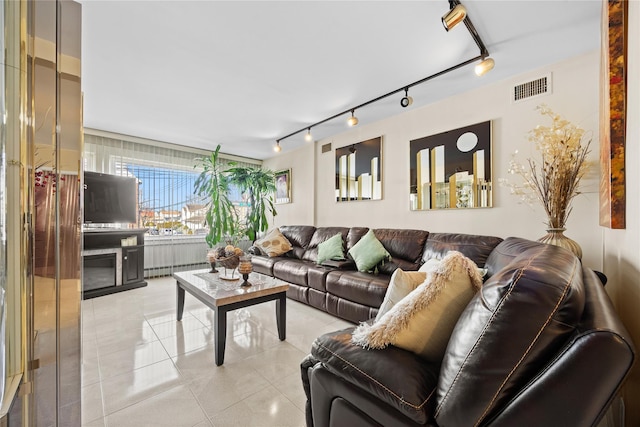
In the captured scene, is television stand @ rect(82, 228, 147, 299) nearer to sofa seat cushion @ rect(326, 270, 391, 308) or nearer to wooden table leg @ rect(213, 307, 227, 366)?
wooden table leg @ rect(213, 307, 227, 366)

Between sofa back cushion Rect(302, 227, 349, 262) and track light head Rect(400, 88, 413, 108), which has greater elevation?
track light head Rect(400, 88, 413, 108)

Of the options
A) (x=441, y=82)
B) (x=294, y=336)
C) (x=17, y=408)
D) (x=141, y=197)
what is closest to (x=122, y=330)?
(x=294, y=336)

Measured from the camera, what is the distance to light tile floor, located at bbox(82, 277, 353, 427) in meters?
1.46

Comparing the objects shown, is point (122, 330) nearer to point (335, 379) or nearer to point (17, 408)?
point (17, 408)

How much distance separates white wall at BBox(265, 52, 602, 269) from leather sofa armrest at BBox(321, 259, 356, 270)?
844 mm

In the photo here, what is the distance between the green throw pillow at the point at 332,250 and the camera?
11.2 feet

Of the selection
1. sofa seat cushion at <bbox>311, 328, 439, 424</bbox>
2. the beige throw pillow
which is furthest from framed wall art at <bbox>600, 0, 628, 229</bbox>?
the beige throw pillow

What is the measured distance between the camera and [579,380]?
1.79ft

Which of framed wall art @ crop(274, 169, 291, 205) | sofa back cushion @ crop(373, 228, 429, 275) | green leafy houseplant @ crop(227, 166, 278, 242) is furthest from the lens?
framed wall art @ crop(274, 169, 291, 205)

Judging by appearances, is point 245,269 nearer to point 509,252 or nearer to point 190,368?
point 190,368

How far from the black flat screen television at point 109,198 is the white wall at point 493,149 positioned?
10.3 feet

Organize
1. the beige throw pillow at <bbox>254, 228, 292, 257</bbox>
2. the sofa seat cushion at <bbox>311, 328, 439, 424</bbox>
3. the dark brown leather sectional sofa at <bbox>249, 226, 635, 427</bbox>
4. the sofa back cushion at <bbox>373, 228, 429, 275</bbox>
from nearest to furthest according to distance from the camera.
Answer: the dark brown leather sectional sofa at <bbox>249, 226, 635, 427</bbox>, the sofa seat cushion at <bbox>311, 328, 439, 424</bbox>, the sofa back cushion at <bbox>373, 228, 429, 275</bbox>, the beige throw pillow at <bbox>254, 228, 292, 257</bbox>

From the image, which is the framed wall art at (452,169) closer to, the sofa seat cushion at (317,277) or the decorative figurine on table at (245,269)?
the sofa seat cushion at (317,277)

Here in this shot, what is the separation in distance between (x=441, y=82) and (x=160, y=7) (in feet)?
8.32
